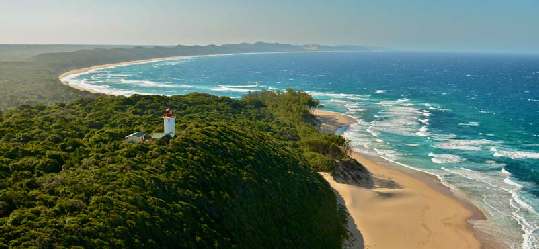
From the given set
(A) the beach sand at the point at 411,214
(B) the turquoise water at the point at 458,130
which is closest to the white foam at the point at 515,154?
(B) the turquoise water at the point at 458,130

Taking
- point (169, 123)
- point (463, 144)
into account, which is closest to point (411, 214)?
point (169, 123)

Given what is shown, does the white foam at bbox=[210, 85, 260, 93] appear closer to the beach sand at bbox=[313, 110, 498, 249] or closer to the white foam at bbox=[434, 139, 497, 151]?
the white foam at bbox=[434, 139, 497, 151]

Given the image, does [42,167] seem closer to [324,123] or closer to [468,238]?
[468,238]

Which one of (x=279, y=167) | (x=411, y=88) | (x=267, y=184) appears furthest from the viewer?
(x=411, y=88)

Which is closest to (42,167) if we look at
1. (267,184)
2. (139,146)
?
(139,146)

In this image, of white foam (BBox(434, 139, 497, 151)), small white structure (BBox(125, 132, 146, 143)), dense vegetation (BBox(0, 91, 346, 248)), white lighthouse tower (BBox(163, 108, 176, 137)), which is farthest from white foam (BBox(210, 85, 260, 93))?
small white structure (BBox(125, 132, 146, 143))

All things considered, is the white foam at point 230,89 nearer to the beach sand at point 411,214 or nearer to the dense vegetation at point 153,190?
the beach sand at point 411,214

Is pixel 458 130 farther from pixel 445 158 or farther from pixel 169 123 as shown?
pixel 169 123
